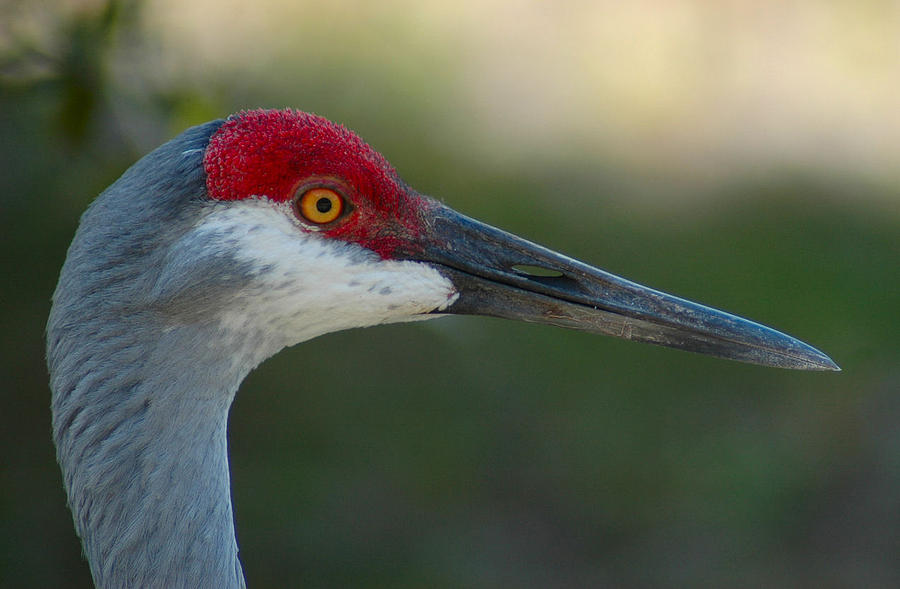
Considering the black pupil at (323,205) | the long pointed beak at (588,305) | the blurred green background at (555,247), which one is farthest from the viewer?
the blurred green background at (555,247)

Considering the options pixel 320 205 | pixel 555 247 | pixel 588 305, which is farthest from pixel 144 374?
pixel 555 247

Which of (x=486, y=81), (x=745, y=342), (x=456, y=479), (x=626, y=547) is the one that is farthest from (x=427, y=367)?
(x=745, y=342)

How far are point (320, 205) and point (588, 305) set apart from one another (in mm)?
738

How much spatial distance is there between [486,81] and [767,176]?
8.27ft

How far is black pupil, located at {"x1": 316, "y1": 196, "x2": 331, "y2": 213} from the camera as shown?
2.38 m

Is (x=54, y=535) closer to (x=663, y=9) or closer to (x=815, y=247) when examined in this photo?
(x=815, y=247)

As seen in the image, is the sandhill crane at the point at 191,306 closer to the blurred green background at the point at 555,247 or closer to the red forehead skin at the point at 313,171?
the red forehead skin at the point at 313,171

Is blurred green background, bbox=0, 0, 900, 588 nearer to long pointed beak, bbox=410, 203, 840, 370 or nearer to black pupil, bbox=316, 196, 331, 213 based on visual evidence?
black pupil, bbox=316, 196, 331, 213

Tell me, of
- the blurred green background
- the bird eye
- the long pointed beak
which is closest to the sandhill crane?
the bird eye

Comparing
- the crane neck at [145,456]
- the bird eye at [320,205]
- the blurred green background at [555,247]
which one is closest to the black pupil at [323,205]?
the bird eye at [320,205]

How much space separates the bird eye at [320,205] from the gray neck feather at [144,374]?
209 mm

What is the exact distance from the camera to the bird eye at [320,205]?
2.36 meters

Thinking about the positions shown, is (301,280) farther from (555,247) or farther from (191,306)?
(555,247)

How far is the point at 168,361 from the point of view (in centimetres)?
228
